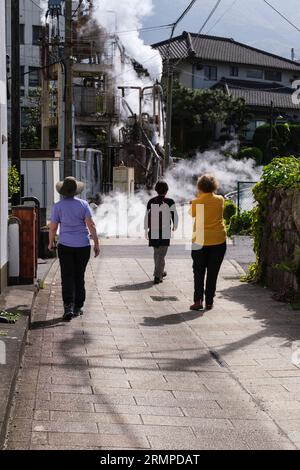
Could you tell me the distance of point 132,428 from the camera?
4551 mm

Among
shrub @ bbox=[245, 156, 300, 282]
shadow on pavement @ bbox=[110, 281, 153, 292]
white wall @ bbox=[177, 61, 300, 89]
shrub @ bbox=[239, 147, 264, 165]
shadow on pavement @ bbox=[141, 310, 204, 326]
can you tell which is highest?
white wall @ bbox=[177, 61, 300, 89]

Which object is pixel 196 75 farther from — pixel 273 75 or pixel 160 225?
pixel 160 225

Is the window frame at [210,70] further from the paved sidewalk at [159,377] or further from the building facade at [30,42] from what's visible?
the paved sidewalk at [159,377]

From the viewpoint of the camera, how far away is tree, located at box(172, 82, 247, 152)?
44438mm

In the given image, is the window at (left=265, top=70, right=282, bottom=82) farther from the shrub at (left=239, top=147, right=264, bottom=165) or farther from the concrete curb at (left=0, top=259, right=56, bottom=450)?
the concrete curb at (left=0, top=259, right=56, bottom=450)

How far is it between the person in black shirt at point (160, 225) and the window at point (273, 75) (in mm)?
48118

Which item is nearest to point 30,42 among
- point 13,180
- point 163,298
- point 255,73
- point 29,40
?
point 29,40

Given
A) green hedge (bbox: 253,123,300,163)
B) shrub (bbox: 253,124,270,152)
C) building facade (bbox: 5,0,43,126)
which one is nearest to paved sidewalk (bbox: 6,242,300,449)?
green hedge (bbox: 253,123,300,163)

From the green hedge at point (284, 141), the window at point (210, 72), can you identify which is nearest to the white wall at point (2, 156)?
the green hedge at point (284, 141)

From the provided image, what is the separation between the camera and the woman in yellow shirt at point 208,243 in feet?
28.8

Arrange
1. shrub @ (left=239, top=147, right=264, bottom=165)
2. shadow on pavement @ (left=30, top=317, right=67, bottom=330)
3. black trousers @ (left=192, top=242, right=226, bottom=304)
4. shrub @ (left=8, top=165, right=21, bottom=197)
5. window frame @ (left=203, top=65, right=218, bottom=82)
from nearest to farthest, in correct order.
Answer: shadow on pavement @ (left=30, top=317, right=67, bottom=330), black trousers @ (left=192, top=242, right=226, bottom=304), shrub @ (left=8, top=165, right=21, bottom=197), shrub @ (left=239, top=147, right=264, bottom=165), window frame @ (left=203, top=65, right=218, bottom=82)

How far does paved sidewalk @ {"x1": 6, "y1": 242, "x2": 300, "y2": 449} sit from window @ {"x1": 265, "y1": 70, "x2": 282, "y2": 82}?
49696mm

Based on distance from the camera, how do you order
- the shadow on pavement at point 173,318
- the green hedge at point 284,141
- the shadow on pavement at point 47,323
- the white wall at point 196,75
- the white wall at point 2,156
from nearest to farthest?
the shadow on pavement at point 47,323 < the shadow on pavement at point 173,318 < the white wall at point 2,156 < the green hedge at point 284,141 < the white wall at point 196,75
